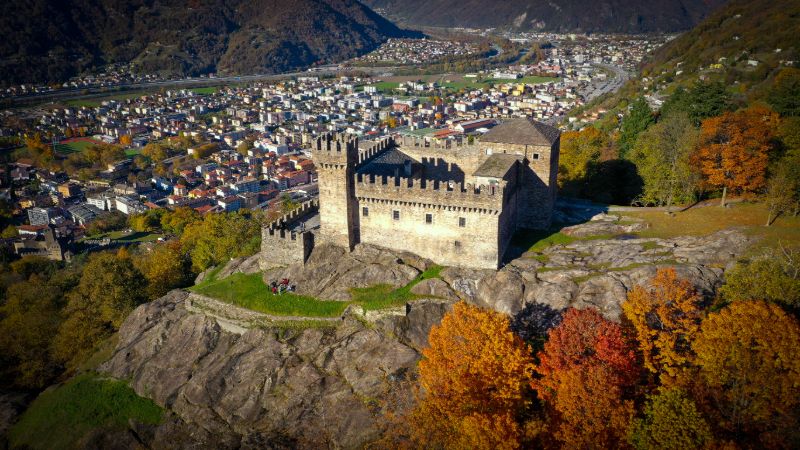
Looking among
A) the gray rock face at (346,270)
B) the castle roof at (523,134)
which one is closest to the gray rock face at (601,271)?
the gray rock face at (346,270)

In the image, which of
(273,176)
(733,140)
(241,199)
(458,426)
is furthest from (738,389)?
(273,176)

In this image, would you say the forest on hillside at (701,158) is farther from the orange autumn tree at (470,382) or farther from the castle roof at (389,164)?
the orange autumn tree at (470,382)

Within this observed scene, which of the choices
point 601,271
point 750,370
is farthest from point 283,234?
point 750,370

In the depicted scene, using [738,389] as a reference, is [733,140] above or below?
above

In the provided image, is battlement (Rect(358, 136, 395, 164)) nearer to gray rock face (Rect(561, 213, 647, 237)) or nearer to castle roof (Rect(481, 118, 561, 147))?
castle roof (Rect(481, 118, 561, 147))

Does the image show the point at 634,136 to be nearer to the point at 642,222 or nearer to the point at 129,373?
the point at 642,222

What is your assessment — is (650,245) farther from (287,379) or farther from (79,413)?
(79,413)
